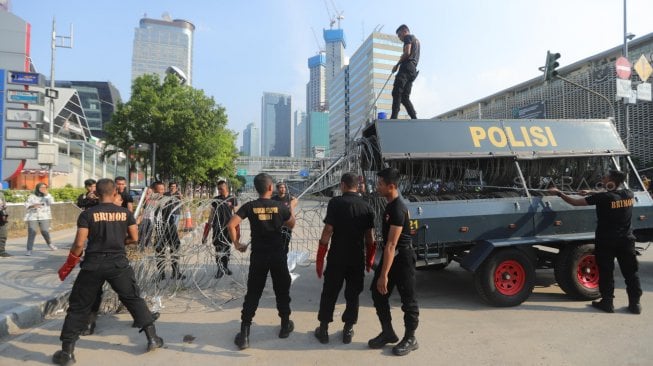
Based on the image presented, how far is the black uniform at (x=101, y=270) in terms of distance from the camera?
3695mm

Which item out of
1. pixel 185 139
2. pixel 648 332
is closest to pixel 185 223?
pixel 648 332

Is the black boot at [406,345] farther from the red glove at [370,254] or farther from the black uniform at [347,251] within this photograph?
the red glove at [370,254]

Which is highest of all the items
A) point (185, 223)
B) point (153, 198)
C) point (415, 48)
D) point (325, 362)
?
point (415, 48)

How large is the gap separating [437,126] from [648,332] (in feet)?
11.2

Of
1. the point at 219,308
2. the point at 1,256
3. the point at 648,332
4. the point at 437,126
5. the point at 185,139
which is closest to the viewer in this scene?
the point at 648,332

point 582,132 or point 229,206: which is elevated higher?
point 582,132

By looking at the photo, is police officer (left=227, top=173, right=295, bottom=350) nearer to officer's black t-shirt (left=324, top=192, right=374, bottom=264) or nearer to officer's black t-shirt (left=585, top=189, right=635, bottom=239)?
officer's black t-shirt (left=324, top=192, right=374, bottom=264)

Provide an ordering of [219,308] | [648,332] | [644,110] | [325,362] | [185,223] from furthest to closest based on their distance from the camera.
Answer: [644,110], [185,223], [219,308], [648,332], [325,362]

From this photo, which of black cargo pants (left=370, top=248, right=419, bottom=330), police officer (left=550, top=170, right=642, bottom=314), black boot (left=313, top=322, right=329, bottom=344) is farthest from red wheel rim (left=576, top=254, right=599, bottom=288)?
black boot (left=313, top=322, right=329, bottom=344)

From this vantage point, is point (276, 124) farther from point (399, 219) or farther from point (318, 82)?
point (399, 219)

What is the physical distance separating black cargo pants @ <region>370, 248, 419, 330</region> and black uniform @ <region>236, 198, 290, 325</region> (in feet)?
3.28

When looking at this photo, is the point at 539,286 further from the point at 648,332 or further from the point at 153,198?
the point at 153,198

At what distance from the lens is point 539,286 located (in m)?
6.16

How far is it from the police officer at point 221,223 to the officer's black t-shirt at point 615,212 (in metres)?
5.10
